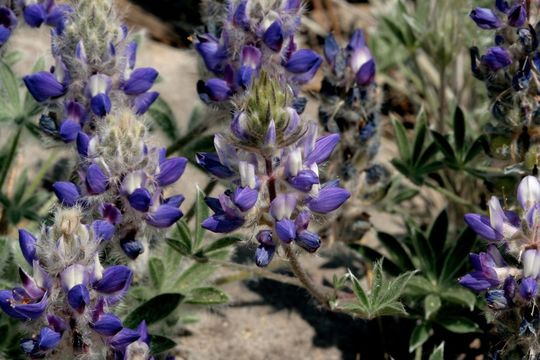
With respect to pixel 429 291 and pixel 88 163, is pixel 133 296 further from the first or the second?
pixel 429 291

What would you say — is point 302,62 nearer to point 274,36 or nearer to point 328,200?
point 274,36

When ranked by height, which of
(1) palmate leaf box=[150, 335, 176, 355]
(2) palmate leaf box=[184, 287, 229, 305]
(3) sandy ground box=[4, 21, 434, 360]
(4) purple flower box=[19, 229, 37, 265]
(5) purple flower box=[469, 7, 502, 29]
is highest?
(5) purple flower box=[469, 7, 502, 29]

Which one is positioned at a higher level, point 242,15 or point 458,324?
point 242,15

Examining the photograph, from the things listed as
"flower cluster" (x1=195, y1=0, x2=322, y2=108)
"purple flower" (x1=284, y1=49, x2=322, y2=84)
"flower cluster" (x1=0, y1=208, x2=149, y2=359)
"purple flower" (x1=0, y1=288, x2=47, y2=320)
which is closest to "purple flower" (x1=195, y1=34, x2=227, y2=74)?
"flower cluster" (x1=195, y1=0, x2=322, y2=108)

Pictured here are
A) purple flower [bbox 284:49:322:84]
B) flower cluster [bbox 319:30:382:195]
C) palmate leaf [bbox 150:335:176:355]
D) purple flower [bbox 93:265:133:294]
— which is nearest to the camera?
purple flower [bbox 93:265:133:294]

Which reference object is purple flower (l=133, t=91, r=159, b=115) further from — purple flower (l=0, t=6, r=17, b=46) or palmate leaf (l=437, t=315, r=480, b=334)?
palmate leaf (l=437, t=315, r=480, b=334)

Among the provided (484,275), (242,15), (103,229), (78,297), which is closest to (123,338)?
(78,297)

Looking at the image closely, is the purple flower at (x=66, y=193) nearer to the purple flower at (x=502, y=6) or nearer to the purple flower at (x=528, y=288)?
the purple flower at (x=528, y=288)
